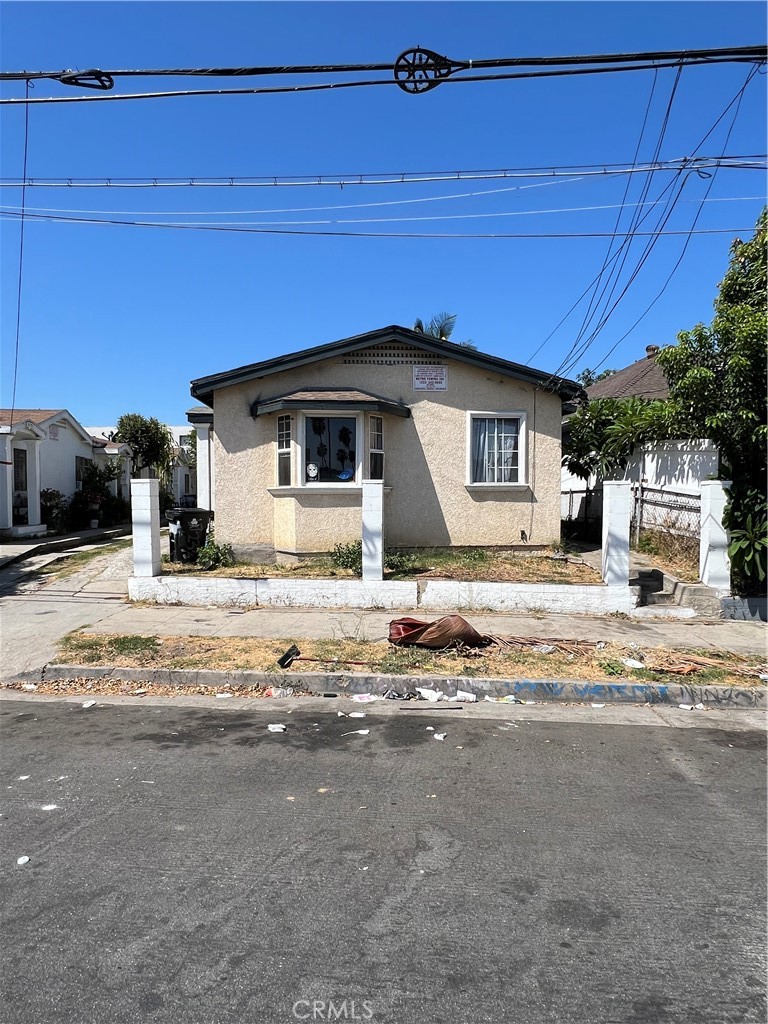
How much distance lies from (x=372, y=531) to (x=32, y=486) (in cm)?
1145

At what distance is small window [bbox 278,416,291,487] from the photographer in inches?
455

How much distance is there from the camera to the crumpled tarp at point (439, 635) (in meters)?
7.43

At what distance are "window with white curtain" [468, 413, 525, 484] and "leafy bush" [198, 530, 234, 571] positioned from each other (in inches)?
184

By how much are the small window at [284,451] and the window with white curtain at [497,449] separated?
11.1 feet

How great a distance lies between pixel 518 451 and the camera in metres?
12.3

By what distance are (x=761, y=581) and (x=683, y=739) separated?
5.32 m

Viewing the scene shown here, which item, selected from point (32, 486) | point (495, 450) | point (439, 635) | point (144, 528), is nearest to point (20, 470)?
point (32, 486)

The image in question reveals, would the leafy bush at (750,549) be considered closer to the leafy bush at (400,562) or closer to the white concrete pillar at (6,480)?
the leafy bush at (400,562)

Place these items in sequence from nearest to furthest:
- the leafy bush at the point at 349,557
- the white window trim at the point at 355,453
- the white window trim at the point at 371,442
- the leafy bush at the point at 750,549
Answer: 1. the leafy bush at the point at 750,549
2. the leafy bush at the point at 349,557
3. the white window trim at the point at 355,453
4. the white window trim at the point at 371,442

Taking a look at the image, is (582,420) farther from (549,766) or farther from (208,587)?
(549,766)

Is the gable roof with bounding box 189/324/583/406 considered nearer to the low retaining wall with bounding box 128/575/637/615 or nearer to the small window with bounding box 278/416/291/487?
the small window with bounding box 278/416/291/487

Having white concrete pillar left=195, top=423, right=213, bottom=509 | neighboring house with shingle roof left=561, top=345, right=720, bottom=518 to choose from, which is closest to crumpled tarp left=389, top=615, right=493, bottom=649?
neighboring house with shingle roof left=561, top=345, right=720, bottom=518

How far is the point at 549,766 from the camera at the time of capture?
461 centimetres

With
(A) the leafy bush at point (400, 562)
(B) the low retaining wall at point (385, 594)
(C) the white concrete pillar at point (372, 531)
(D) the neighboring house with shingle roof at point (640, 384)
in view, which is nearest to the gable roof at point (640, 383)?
(D) the neighboring house with shingle roof at point (640, 384)
